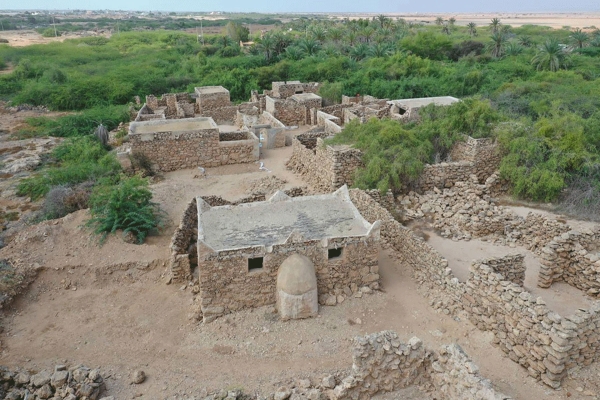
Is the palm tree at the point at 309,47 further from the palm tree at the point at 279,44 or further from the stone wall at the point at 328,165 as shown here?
the stone wall at the point at 328,165

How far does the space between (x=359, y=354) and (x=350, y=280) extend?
112 inches

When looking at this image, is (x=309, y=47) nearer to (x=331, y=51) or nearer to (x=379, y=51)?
(x=331, y=51)

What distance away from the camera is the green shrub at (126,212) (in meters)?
11.6

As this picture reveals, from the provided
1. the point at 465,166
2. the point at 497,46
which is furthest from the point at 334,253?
the point at 497,46

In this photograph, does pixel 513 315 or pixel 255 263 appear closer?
pixel 513 315

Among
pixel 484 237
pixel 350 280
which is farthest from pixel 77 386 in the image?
pixel 484 237

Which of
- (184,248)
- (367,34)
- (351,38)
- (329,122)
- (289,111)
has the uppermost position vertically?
(367,34)

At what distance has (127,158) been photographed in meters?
16.9

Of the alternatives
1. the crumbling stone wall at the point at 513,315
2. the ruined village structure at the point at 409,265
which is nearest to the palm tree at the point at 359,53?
the ruined village structure at the point at 409,265

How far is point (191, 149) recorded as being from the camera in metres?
17.6

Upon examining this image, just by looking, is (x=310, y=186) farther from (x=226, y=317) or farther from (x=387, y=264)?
(x=226, y=317)

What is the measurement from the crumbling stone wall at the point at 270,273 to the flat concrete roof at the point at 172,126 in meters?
10.2

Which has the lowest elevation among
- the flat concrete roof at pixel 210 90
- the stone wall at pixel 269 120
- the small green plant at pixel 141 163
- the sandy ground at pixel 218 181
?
the sandy ground at pixel 218 181

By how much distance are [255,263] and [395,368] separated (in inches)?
133
